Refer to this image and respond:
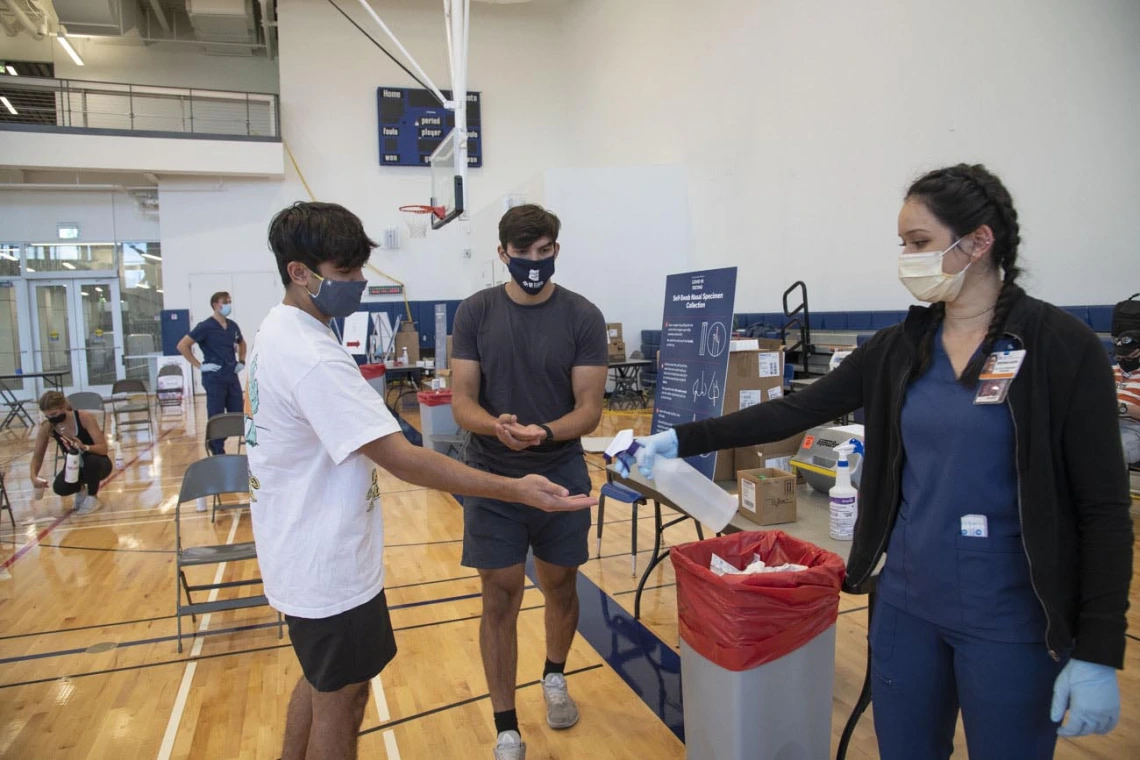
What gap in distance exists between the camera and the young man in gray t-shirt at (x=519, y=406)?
2352mm

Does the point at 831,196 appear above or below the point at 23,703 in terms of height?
above

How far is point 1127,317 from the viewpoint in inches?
181

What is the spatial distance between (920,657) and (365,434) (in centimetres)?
127

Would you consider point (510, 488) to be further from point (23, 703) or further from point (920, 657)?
point (23, 703)

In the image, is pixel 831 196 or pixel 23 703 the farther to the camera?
pixel 831 196

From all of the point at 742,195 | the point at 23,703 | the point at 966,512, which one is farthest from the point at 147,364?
the point at 966,512

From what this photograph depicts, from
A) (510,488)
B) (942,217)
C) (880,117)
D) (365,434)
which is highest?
(880,117)

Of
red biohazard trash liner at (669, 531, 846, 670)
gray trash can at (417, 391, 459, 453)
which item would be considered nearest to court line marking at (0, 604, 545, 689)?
red biohazard trash liner at (669, 531, 846, 670)

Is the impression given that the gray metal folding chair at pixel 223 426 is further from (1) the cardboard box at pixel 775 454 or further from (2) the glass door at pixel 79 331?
(2) the glass door at pixel 79 331

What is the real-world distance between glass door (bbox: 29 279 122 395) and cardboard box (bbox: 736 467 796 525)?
1567 centimetres

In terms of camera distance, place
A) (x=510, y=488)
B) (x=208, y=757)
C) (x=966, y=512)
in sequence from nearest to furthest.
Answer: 1. (x=966, y=512)
2. (x=510, y=488)
3. (x=208, y=757)

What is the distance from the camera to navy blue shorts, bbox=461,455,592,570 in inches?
92.0

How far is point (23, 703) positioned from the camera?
9.78ft

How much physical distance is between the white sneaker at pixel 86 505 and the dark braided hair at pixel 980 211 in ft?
22.8
